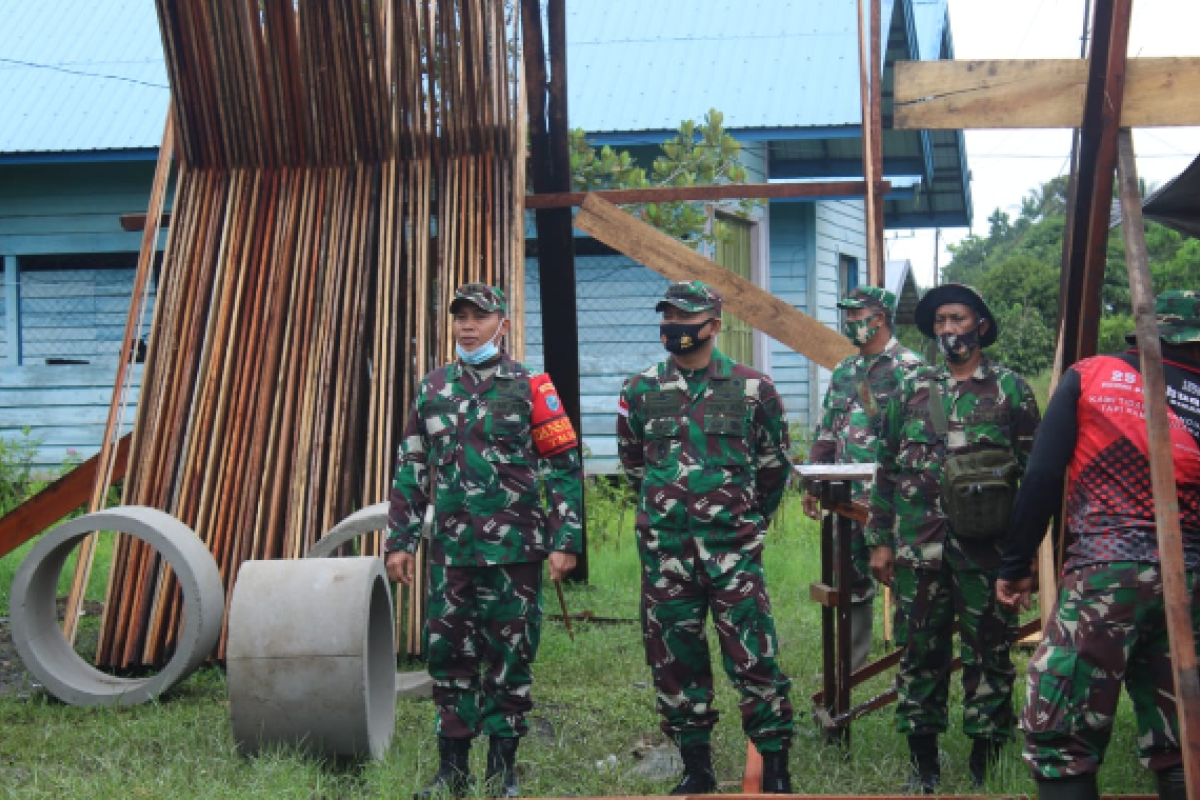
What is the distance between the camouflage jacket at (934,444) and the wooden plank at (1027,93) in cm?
122

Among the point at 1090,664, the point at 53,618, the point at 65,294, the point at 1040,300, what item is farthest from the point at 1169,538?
the point at 1040,300

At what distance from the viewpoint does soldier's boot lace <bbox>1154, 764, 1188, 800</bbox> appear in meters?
4.15

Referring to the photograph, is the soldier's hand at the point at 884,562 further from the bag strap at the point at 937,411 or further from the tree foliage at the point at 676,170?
the tree foliage at the point at 676,170

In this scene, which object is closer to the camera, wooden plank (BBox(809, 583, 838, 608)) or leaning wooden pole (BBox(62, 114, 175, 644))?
wooden plank (BBox(809, 583, 838, 608))

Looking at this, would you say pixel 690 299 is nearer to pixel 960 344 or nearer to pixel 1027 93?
pixel 960 344

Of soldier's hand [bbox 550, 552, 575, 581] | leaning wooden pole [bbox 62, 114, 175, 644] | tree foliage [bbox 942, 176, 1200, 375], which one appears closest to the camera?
soldier's hand [bbox 550, 552, 575, 581]

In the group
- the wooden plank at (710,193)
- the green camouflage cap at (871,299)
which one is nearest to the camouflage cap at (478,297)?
the green camouflage cap at (871,299)

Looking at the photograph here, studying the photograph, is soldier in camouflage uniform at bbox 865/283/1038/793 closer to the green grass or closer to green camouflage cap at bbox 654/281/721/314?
the green grass

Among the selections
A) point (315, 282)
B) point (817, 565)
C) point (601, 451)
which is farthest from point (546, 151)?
point (601, 451)

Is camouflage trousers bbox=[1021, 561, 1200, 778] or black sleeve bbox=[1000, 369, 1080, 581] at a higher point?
black sleeve bbox=[1000, 369, 1080, 581]

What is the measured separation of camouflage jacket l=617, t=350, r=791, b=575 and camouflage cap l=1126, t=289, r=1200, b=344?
5.17 ft

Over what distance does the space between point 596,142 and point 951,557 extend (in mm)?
9040

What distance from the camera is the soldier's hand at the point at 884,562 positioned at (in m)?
5.62

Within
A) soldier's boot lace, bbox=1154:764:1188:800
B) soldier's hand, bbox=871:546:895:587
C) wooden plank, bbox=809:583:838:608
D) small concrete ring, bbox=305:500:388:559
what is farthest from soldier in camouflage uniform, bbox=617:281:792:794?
small concrete ring, bbox=305:500:388:559
